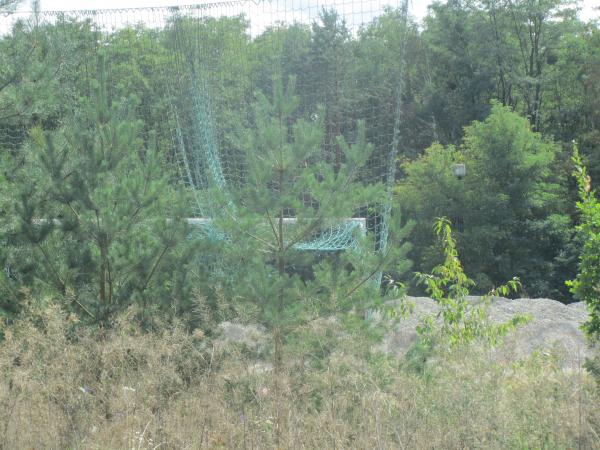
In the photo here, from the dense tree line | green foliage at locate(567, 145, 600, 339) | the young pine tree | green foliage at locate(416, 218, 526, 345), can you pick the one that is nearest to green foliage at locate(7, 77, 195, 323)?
the dense tree line

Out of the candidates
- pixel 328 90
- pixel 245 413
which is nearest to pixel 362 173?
pixel 328 90

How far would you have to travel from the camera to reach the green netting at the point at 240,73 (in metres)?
6.02

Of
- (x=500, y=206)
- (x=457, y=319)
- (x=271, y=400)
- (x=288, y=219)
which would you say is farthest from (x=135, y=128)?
(x=500, y=206)

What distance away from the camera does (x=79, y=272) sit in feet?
17.0

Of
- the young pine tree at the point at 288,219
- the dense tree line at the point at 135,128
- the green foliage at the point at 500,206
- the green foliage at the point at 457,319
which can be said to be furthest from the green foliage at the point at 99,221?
the green foliage at the point at 500,206

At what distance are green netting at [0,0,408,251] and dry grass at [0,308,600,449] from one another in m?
2.46

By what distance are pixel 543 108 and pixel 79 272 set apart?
23244 millimetres

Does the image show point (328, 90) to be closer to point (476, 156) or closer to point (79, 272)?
point (79, 272)

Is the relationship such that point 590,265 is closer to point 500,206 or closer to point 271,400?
point 271,400

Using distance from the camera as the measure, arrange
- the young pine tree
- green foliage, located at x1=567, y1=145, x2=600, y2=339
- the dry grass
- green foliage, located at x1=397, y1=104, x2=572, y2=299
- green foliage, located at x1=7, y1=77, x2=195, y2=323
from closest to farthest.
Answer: the dry grass < green foliage, located at x1=567, y1=145, x2=600, y2=339 < the young pine tree < green foliage, located at x1=7, y1=77, x2=195, y2=323 < green foliage, located at x1=397, y1=104, x2=572, y2=299

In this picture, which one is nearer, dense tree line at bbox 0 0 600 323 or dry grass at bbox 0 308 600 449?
dry grass at bbox 0 308 600 449

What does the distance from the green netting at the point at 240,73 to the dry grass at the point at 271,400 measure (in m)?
2.46

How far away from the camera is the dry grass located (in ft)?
9.18

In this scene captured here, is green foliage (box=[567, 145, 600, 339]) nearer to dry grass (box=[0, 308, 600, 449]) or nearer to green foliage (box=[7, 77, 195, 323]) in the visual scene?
dry grass (box=[0, 308, 600, 449])
